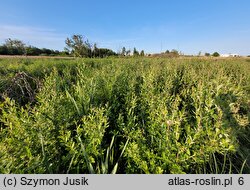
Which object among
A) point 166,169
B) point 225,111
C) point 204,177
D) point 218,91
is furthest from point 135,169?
point 218,91

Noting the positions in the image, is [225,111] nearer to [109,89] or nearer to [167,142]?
[167,142]

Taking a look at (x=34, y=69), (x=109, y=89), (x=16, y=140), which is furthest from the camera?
(x=34, y=69)

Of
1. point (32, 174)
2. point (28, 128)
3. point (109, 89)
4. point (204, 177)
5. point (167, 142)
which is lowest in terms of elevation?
point (204, 177)

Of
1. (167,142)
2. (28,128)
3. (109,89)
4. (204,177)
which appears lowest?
(204,177)

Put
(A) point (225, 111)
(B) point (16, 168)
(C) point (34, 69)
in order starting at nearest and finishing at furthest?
1. (B) point (16, 168)
2. (A) point (225, 111)
3. (C) point (34, 69)

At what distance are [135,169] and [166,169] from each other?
0.87 feet

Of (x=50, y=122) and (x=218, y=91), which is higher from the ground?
(x=218, y=91)

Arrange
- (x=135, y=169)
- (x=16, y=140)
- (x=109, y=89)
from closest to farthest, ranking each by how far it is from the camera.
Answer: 1. (x=16, y=140)
2. (x=135, y=169)
3. (x=109, y=89)

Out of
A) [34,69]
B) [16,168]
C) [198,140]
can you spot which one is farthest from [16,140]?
[34,69]

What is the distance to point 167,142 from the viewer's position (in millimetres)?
1231

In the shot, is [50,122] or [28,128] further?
[50,122]

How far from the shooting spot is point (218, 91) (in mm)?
1873

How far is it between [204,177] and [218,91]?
1107 mm

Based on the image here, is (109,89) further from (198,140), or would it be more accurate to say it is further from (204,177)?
(204,177)
